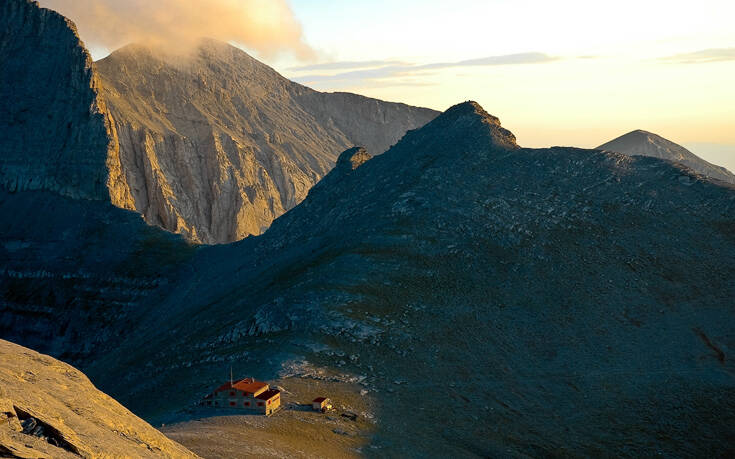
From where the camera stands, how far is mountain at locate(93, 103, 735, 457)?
50406 mm

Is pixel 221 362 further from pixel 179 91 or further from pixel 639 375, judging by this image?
pixel 179 91

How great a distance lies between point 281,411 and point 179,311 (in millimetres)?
44663

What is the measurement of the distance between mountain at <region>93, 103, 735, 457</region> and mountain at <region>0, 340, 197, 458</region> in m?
18.1

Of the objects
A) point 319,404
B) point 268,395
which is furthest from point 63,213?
point 319,404

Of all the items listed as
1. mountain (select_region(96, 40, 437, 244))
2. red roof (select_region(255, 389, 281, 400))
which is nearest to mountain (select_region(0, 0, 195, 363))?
mountain (select_region(96, 40, 437, 244))

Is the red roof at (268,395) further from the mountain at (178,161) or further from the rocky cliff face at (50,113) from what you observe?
the mountain at (178,161)

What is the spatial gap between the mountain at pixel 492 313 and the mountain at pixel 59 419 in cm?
1815

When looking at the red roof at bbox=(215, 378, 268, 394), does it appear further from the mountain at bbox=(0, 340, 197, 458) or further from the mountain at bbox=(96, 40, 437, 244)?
the mountain at bbox=(96, 40, 437, 244)

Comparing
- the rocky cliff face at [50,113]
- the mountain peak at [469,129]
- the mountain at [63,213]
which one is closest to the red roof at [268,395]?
the mountain peak at [469,129]

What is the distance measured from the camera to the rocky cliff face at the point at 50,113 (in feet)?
409

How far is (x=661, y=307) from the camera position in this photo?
64.1 metres

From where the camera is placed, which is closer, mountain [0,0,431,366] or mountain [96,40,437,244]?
mountain [0,0,431,366]

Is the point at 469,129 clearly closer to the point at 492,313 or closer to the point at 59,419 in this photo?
the point at 492,313

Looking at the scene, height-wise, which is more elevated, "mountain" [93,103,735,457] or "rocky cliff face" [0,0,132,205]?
"rocky cliff face" [0,0,132,205]
